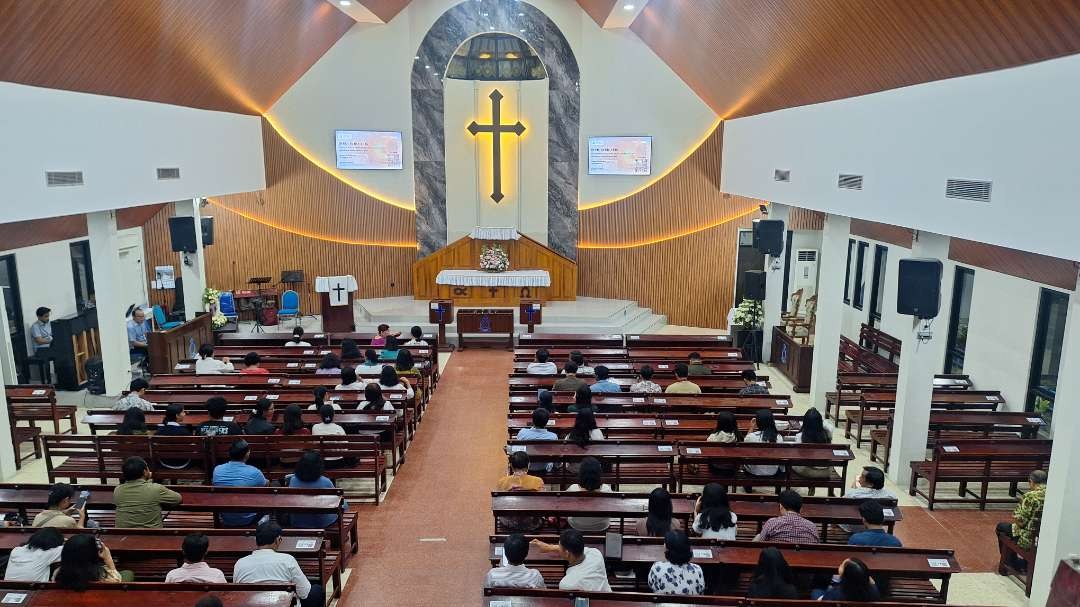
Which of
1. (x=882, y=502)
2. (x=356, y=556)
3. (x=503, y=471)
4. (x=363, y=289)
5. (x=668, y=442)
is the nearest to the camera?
(x=882, y=502)

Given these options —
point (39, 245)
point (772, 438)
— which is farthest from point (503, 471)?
point (39, 245)

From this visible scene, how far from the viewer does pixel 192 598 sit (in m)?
4.32

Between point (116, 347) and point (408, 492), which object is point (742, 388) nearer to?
point (408, 492)

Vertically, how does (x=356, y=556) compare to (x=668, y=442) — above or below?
below

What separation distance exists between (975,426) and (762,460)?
3.32m

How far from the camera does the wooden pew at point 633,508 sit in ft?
18.3

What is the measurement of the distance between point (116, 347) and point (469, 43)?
411 inches

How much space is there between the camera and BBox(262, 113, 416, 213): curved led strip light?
16.1 m

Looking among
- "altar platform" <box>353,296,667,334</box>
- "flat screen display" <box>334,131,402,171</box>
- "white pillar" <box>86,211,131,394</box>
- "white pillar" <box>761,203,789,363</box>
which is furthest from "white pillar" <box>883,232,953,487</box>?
"flat screen display" <box>334,131,402,171</box>

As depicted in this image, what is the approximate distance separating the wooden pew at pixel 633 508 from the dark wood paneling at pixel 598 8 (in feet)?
31.9

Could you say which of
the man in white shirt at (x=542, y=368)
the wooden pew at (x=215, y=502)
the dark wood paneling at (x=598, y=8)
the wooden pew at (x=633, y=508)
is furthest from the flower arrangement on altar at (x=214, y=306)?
the wooden pew at (x=633, y=508)

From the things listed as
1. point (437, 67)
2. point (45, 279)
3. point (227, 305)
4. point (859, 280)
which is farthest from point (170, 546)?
point (437, 67)

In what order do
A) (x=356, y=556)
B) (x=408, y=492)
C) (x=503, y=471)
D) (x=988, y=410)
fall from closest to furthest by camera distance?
(x=356, y=556) → (x=408, y=492) → (x=503, y=471) → (x=988, y=410)

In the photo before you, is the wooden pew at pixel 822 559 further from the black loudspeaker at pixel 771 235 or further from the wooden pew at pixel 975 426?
the black loudspeaker at pixel 771 235
